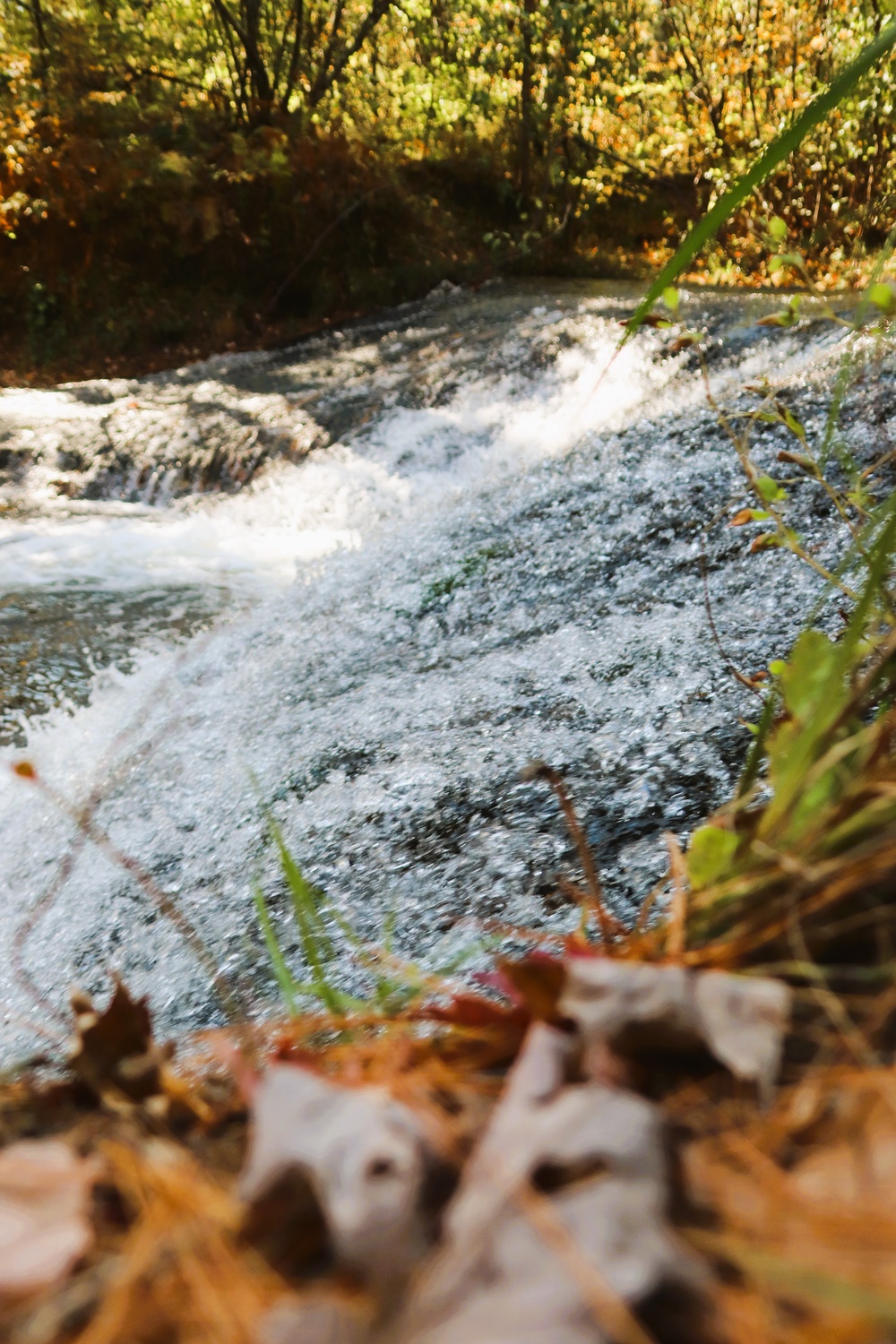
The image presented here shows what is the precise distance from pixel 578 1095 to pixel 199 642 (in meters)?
2.89

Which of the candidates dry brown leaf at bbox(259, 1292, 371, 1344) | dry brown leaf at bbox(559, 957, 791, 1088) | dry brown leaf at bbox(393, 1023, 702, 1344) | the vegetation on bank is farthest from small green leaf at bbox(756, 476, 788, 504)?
the vegetation on bank

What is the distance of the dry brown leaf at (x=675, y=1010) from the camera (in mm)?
640

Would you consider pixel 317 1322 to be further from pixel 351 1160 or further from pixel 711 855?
pixel 711 855

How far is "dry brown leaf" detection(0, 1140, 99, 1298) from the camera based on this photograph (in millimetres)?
546

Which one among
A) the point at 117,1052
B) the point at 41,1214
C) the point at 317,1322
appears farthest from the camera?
the point at 117,1052

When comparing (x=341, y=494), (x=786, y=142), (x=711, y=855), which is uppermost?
(x=786, y=142)

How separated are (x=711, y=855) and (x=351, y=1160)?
1.43 feet

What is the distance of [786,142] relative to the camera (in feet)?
2.24

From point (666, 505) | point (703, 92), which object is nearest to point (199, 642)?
point (666, 505)

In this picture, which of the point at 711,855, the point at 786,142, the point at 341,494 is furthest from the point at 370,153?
the point at 711,855

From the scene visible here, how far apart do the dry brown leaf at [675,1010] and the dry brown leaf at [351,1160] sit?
0.49 ft

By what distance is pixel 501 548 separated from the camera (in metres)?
3.34

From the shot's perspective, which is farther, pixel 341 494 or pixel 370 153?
pixel 370 153

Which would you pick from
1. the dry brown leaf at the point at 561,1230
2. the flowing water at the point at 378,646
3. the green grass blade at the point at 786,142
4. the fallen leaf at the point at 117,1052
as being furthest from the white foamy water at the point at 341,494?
the dry brown leaf at the point at 561,1230
